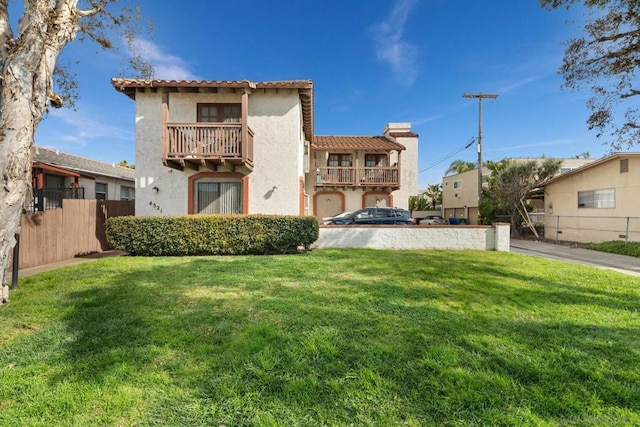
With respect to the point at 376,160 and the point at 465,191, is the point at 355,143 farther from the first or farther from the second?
the point at 465,191

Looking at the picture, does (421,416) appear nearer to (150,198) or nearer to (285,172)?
(285,172)

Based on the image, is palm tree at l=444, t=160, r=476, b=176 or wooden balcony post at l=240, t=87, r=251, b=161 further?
palm tree at l=444, t=160, r=476, b=176

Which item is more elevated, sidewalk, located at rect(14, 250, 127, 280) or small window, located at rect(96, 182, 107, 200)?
small window, located at rect(96, 182, 107, 200)

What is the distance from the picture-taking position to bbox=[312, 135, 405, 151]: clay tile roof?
65.7 ft

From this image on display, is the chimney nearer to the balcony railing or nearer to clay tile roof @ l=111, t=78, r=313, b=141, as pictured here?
clay tile roof @ l=111, t=78, r=313, b=141

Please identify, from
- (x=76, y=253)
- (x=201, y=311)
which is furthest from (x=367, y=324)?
(x=76, y=253)

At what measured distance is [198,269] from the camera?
22.8ft

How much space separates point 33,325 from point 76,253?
7257 mm

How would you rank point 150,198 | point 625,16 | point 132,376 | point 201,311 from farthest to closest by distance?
point 150,198
point 625,16
point 201,311
point 132,376

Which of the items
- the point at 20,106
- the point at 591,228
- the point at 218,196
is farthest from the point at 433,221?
the point at 20,106

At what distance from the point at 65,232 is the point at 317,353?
10.4 metres

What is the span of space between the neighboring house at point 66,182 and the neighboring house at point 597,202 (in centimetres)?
2481

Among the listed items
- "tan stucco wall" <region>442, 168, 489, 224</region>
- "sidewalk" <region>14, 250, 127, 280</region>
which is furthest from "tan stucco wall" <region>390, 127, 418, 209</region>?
"sidewalk" <region>14, 250, 127, 280</region>

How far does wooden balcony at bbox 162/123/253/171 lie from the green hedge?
248 cm
